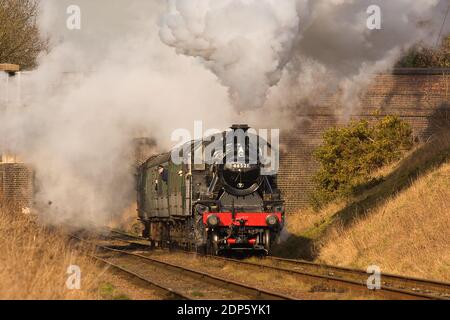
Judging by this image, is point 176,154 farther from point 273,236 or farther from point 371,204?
point 371,204

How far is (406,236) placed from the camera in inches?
743

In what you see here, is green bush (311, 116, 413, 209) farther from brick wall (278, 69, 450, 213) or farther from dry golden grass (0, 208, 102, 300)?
dry golden grass (0, 208, 102, 300)

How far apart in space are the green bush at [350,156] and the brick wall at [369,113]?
17.0ft

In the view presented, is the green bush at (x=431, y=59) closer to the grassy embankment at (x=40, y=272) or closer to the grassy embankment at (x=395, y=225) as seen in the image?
the grassy embankment at (x=395, y=225)

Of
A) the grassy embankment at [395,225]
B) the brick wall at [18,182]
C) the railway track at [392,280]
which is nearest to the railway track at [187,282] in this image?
the railway track at [392,280]

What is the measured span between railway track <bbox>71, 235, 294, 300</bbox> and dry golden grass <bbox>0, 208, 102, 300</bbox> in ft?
5.45

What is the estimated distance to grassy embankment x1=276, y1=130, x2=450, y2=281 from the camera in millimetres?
17500

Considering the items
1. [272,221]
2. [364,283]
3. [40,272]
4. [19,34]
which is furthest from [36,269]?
[19,34]

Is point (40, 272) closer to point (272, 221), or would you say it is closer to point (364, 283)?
point (364, 283)

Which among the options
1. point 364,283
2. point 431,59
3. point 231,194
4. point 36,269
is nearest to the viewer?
point 36,269

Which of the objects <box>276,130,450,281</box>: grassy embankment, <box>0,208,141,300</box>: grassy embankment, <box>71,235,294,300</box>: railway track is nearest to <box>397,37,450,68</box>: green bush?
Answer: <box>276,130,450,281</box>: grassy embankment

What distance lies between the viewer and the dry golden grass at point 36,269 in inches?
424

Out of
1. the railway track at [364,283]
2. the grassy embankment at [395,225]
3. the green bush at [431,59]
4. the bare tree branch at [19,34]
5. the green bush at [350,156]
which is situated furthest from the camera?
the green bush at [431,59]

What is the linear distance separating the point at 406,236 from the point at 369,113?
16.8 metres
